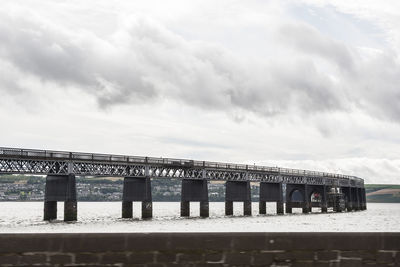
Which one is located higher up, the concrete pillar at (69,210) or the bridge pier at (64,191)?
the bridge pier at (64,191)

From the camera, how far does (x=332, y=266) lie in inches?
464

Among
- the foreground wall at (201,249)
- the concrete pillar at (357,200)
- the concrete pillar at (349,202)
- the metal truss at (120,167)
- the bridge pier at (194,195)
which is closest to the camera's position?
the foreground wall at (201,249)

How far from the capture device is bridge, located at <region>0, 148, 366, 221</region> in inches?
3366

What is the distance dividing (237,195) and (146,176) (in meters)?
31.0

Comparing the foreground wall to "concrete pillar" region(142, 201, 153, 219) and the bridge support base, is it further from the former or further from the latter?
the bridge support base

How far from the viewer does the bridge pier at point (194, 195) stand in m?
110

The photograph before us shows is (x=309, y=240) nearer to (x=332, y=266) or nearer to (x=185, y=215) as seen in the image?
(x=332, y=266)

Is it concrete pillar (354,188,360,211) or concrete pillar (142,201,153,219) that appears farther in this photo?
concrete pillar (354,188,360,211)

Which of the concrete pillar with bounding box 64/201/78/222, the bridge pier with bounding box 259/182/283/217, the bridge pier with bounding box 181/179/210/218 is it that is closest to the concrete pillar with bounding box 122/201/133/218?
the bridge pier with bounding box 181/179/210/218

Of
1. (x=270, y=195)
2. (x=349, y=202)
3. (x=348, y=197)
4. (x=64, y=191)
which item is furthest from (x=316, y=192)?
(x=64, y=191)

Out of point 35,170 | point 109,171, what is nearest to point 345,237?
point 35,170

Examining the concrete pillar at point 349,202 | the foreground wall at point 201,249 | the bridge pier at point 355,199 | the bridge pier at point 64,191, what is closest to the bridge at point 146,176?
the bridge pier at point 64,191

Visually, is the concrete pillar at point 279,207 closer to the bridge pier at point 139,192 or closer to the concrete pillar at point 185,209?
the concrete pillar at point 185,209

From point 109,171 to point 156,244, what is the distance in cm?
8803
